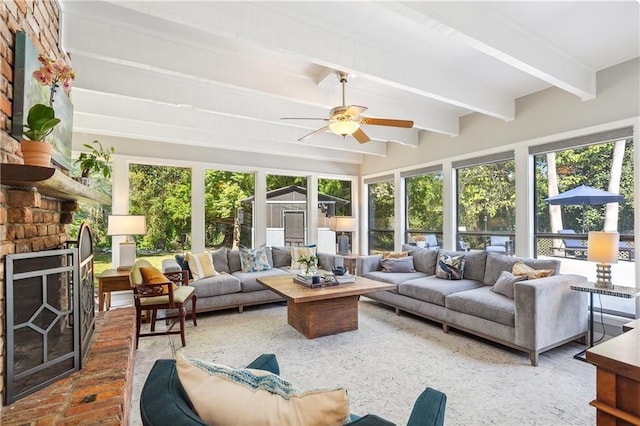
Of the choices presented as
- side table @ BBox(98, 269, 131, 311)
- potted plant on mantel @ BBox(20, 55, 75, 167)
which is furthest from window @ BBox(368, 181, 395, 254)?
potted plant on mantel @ BBox(20, 55, 75, 167)

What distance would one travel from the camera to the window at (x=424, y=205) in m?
5.55

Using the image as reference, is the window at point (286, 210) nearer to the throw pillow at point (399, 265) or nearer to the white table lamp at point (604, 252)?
the throw pillow at point (399, 265)

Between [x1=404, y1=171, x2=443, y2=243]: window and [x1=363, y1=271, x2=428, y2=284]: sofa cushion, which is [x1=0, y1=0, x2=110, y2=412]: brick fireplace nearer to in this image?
[x1=363, y1=271, x2=428, y2=284]: sofa cushion

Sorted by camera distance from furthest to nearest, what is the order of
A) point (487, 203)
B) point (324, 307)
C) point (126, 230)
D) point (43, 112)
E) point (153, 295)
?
point (487, 203)
point (126, 230)
point (324, 307)
point (153, 295)
point (43, 112)

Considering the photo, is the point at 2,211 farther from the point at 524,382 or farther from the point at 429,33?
the point at 524,382

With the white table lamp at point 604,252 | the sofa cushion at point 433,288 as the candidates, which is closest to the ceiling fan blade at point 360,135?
the sofa cushion at point 433,288

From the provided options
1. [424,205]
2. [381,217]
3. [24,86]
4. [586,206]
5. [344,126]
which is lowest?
[381,217]

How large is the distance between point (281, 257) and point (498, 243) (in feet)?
11.0

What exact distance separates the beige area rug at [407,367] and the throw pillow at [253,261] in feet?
3.62

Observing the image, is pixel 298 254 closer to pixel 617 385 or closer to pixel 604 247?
pixel 604 247

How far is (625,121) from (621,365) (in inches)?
140

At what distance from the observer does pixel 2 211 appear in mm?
1380

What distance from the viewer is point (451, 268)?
420 cm

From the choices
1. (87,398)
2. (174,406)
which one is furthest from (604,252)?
(87,398)
